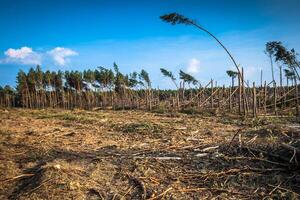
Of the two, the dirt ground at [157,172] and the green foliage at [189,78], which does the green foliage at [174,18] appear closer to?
the dirt ground at [157,172]

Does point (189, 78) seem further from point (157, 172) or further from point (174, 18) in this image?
point (157, 172)

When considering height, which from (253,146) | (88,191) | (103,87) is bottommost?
(88,191)

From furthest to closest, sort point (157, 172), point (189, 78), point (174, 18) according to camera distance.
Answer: point (189, 78), point (174, 18), point (157, 172)

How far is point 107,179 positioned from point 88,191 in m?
0.45

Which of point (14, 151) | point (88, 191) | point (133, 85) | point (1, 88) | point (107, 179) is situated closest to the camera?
point (88, 191)

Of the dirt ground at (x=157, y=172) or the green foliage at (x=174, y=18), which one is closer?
the dirt ground at (x=157, y=172)

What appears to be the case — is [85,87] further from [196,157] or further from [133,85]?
[196,157]

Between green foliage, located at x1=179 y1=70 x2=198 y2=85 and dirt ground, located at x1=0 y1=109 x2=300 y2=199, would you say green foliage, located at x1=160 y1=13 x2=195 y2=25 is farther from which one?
green foliage, located at x1=179 y1=70 x2=198 y2=85

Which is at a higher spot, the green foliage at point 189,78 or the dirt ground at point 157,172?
the green foliage at point 189,78

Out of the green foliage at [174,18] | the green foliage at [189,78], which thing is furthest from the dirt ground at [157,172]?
the green foliage at [189,78]

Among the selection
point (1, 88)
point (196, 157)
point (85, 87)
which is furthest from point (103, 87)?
point (196, 157)

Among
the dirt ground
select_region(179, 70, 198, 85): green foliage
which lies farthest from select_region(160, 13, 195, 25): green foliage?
select_region(179, 70, 198, 85): green foliage

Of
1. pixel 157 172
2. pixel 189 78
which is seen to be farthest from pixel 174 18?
pixel 189 78

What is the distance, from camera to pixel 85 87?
49938mm
